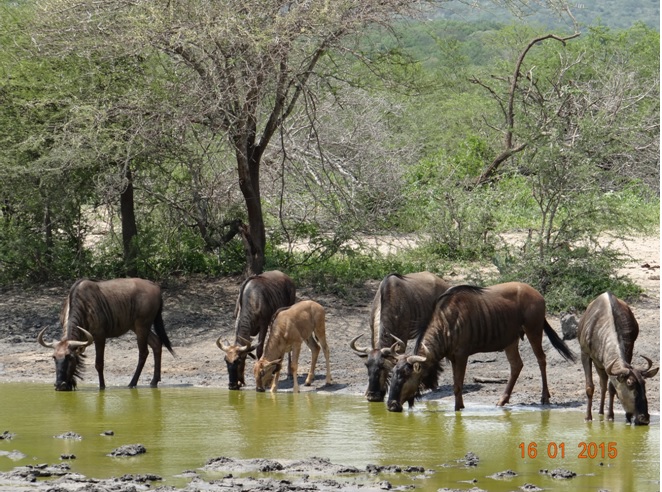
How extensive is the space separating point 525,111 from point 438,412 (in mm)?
7404

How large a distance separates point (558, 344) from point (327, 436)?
3.64m

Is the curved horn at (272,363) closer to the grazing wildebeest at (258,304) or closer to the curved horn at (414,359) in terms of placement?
the grazing wildebeest at (258,304)

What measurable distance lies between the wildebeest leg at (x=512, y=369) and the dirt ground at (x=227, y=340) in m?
0.15

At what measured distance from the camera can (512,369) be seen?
12.2 metres

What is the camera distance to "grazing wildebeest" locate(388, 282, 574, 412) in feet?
37.6

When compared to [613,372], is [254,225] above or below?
above

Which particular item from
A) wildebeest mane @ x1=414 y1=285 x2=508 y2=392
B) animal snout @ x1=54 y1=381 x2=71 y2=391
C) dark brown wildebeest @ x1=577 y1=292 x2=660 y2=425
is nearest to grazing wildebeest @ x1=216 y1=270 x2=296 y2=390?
animal snout @ x1=54 y1=381 x2=71 y2=391

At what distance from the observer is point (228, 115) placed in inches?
639

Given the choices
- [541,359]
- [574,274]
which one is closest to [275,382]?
[541,359]

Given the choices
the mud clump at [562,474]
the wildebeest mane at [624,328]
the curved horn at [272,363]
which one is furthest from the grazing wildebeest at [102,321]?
the mud clump at [562,474]

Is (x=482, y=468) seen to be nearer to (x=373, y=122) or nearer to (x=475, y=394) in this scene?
(x=475, y=394)

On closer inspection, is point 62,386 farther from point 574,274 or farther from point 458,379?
point 574,274

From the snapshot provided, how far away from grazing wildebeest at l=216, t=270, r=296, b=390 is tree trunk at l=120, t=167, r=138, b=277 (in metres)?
3.97
